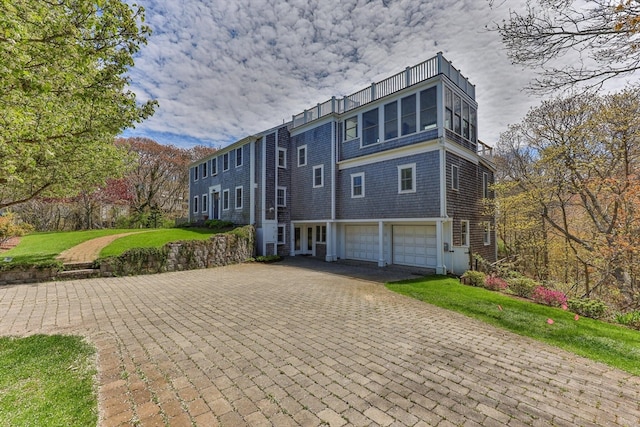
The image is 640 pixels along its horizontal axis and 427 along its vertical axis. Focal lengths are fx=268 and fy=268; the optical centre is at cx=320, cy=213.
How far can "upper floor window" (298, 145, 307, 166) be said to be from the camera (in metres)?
17.2

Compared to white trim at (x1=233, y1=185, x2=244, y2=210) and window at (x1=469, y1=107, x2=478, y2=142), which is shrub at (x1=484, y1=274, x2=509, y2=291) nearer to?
window at (x1=469, y1=107, x2=478, y2=142)

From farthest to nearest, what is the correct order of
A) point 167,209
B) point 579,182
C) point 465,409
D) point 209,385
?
1. point 167,209
2. point 579,182
3. point 209,385
4. point 465,409

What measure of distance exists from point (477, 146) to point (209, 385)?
16119 millimetres

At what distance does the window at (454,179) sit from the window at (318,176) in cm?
704

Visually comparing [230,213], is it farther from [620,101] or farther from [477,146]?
[620,101]

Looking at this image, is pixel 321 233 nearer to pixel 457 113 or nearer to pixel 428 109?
pixel 428 109

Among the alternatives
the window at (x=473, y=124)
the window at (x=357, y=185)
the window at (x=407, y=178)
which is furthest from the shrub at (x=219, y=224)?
the window at (x=473, y=124)

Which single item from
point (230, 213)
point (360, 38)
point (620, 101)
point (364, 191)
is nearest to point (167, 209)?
point (230, 213)

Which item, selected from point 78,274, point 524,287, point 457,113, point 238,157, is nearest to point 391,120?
point 457,113

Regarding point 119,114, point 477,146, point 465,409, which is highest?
point 477,146

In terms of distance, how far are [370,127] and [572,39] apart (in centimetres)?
963

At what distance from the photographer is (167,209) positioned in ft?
102

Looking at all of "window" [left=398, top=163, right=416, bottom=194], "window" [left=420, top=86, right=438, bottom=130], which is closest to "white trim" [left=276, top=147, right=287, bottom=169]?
"window" [left=398, top=163, right=416, bottom=194]

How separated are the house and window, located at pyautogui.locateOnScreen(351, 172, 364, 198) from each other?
0.18 feet
